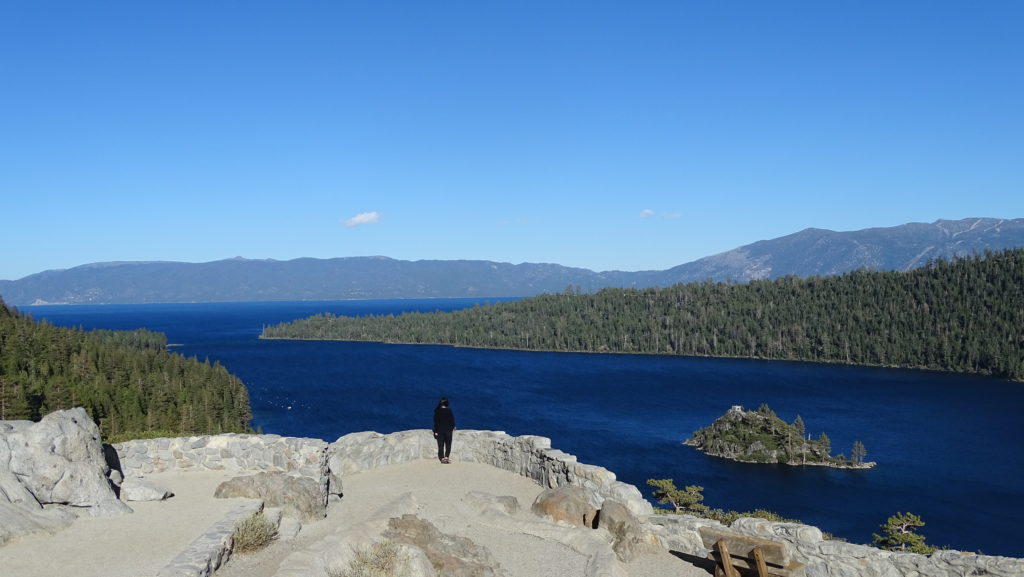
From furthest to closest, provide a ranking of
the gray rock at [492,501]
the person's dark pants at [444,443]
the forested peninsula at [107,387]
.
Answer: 1. the forested peninsula at [107,387]
2. the person's dark pants at [444,443]
3. the gray rock at [492,501]

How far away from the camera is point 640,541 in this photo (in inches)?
673

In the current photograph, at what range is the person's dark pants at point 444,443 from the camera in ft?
77.7

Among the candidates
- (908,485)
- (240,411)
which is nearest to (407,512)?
(908,485)

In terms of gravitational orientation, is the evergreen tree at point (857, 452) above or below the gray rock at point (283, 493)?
below

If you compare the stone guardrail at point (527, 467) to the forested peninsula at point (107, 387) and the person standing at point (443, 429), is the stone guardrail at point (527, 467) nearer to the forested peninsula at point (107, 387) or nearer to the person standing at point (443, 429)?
the person standing at point (443, 429)

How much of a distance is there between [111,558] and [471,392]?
99.2 meters

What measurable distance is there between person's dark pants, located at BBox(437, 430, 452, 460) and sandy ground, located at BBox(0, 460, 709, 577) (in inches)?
39.4

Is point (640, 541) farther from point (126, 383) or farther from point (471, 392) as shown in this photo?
point (471, 392)

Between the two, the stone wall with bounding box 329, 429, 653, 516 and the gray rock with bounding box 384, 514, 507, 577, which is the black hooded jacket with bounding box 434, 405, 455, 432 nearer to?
the stone wall with bounding box 329, 429, 653, 516

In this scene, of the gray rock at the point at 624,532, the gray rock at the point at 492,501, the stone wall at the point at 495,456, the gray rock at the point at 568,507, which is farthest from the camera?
the stone wall at the point at 495,456

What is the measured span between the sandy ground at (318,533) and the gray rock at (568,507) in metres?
0.51

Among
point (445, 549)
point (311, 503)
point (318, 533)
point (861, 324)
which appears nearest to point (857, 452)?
point (445, 549)

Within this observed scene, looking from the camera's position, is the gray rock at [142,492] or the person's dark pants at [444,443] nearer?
the gray rock at [142,492]

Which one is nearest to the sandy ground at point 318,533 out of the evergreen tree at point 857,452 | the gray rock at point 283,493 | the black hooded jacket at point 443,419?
the gray rock at point 283,493
